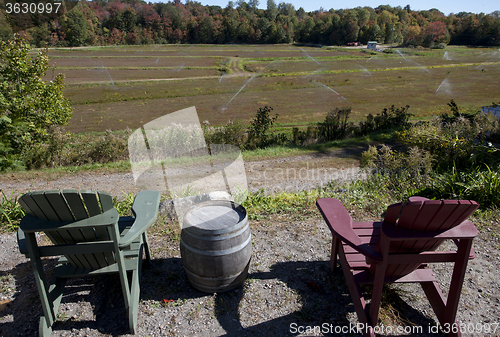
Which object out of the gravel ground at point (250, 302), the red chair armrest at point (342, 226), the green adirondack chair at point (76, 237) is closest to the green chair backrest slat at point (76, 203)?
the green adirondack chair at point (76, 237)

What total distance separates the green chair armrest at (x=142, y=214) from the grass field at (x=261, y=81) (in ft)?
49.1

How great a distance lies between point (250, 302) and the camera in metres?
3.04

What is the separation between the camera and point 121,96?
35.3 m

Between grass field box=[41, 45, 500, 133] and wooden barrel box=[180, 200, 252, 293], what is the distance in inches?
611

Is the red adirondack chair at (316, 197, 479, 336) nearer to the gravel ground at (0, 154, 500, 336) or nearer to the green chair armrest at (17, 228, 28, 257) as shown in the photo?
the gravel ground at (0, 154, 500, 336)

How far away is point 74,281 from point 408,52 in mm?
74046

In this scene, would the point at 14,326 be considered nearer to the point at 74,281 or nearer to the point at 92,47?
the point at 74,281

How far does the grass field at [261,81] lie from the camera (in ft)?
87.7

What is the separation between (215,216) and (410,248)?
5.87 feet

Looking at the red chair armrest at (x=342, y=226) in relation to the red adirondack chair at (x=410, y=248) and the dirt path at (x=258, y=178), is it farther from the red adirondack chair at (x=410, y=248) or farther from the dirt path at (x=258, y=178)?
the dirt path at (x=258, y=178)

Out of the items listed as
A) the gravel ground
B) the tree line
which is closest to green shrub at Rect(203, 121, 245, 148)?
the gravel ground

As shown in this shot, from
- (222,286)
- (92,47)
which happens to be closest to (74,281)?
(222,286)

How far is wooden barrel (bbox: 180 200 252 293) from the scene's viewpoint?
2877 millimetres

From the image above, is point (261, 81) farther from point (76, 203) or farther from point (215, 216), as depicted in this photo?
point (76, 203)
